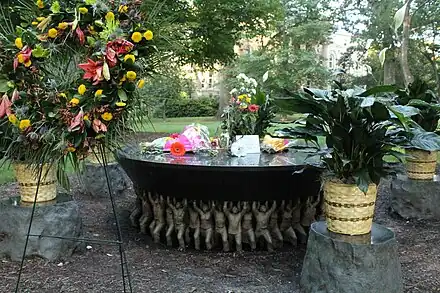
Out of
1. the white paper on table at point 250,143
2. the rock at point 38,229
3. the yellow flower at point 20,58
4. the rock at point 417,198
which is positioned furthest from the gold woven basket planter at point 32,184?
the rock at point 417,198

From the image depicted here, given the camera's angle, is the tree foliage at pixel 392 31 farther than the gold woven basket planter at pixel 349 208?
Yes

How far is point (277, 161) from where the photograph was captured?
2.96 meters

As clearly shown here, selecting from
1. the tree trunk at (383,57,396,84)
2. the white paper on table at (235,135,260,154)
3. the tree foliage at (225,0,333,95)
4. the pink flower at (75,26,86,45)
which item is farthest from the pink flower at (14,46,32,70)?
the tree trunk at (383,57,396,84)

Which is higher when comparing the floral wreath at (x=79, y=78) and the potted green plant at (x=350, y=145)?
the floral wreath at (x=79, y=78)

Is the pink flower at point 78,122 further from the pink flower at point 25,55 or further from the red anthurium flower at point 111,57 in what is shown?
the pink flower at point 25,55

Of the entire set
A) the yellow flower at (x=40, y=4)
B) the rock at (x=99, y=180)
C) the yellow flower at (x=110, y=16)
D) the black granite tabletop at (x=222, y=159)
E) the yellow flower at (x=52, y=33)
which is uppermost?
the yellow flower at (x=40, y=4)

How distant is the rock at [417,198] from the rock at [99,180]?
264cm

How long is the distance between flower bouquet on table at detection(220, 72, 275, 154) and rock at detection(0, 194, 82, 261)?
53.3 inches

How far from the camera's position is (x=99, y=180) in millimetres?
4590

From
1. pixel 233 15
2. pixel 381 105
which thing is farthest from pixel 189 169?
pixel 233 15

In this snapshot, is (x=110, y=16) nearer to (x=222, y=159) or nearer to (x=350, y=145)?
(x=350, y=145)

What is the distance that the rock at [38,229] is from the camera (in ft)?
8.95

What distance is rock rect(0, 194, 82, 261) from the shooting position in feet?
8.95

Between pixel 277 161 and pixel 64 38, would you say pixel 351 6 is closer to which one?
pixel 277 161
